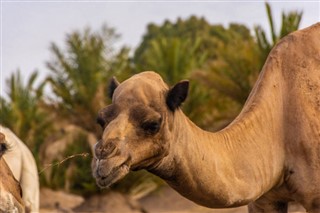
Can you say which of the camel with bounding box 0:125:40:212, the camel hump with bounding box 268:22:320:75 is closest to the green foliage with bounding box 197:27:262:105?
the camel with bounding box 0:125:40:212

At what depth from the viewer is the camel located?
11.1 m

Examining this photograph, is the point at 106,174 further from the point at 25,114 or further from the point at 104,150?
the point at 25,114

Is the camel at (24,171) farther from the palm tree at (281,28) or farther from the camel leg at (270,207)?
the palm tree at (281,28)

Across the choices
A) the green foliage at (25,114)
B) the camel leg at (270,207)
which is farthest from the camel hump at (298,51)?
the green foliage at (25,114)

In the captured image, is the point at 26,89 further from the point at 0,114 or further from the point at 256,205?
the point at 256,205

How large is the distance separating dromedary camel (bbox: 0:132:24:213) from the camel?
3550mm

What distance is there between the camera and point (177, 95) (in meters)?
5.47

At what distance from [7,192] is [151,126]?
2106 mm

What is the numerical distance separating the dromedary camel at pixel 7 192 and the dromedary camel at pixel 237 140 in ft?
5.23

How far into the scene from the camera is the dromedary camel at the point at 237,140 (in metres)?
5.23

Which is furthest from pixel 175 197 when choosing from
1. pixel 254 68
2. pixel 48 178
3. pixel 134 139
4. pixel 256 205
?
pixel 134 139

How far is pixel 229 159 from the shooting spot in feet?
19.6

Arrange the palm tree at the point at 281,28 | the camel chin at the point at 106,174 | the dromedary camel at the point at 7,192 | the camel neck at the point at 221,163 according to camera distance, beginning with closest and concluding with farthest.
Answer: the camel chin at the point at 106,174, the camel neck at the point at 221,163, the dromedary camel at the point at 7,192, the palm tree at the point at 281,28

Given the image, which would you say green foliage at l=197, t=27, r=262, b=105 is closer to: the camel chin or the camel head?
the camel head
